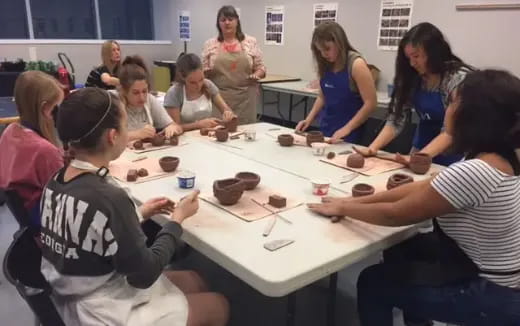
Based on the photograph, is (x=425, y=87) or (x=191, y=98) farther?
(x=191, y=98)

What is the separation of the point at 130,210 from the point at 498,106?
1.01 meters

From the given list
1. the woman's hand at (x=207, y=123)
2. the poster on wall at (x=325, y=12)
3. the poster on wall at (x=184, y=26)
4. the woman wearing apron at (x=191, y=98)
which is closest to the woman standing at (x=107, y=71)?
the woman wearing apron at (x=191, y=98)

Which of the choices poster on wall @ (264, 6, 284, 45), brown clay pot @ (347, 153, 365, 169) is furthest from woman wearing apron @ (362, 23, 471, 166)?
poster on wall @ (264, 6, 284, 45)

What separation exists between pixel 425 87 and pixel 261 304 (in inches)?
53.4

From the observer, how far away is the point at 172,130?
236cm

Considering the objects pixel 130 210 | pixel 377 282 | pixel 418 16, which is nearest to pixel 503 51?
pixel 418 16

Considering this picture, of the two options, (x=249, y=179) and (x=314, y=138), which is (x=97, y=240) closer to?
(x=249, y=179)

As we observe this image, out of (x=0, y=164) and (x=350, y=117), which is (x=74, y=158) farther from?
(x=350, y=117)

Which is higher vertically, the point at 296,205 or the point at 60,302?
the point at 296,205

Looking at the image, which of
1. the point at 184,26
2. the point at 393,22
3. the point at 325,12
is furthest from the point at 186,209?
the point at 184,26

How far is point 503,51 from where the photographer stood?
339 centimetres

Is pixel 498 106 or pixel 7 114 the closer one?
pixel 498 106

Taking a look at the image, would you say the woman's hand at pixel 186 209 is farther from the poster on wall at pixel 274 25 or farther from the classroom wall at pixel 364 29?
the poster on wall at pixel 274 25

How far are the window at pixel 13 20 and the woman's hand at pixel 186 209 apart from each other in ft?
18.9
